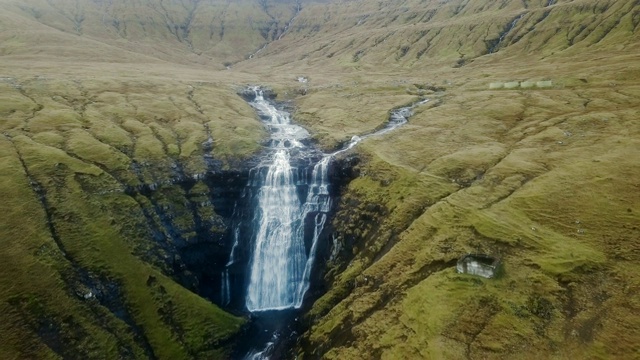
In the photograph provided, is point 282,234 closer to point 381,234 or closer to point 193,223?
point 193,223

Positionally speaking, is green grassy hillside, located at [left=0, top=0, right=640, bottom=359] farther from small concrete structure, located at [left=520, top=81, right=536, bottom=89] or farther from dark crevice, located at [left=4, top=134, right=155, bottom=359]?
small concrete structure, located at [left=520, top=81, right=536, bottom=89]

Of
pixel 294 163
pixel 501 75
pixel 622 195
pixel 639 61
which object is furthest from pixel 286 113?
pixel 639 61

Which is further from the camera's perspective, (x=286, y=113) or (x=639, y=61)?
(x=286, y=113)

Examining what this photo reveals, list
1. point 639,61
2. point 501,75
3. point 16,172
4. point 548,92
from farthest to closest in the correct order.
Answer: point 501,75 → point 639,61 → point 548,92 → point 16,172

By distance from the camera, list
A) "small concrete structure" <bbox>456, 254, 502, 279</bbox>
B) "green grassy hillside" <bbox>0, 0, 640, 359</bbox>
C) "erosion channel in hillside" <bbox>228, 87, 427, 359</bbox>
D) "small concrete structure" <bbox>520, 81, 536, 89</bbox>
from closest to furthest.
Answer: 1. "green grassy hillside" <bbox>0, 0, 640, 359</bbox>
2. "small concrete structure" <bbox>456, 254, 502, 279</bbox>
3. "erosion channel in hillside" <bbox>228, 87, 427, 359</bbox>
4. "small concrete structure" <bbox>520, 81, 536, 89</bbox>

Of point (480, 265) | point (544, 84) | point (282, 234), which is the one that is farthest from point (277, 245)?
point (544, 84)

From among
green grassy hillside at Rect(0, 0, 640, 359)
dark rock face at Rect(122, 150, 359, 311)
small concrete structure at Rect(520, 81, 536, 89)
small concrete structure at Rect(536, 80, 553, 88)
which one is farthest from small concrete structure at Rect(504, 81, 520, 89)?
dark rock face at Rect(122, 150, 359, 311)

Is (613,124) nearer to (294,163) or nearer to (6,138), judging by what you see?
(294,163)
